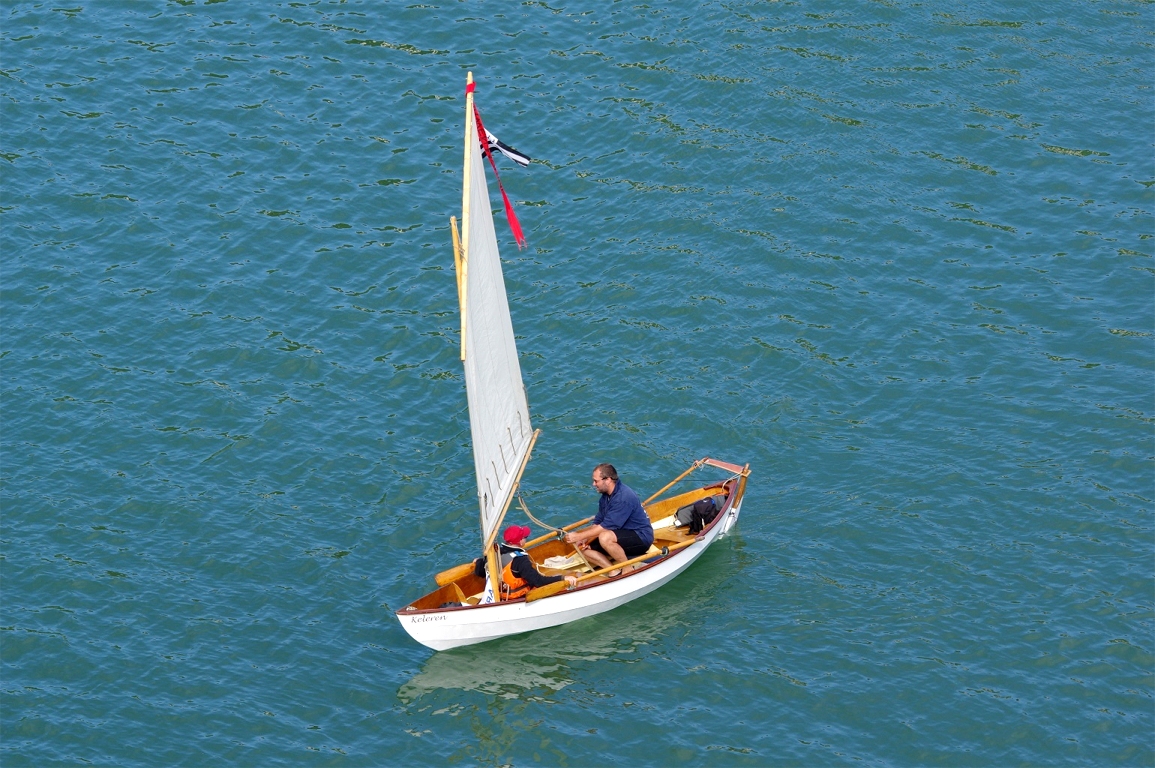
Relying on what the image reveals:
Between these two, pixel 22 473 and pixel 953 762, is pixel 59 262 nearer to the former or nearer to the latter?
pixel 22 473

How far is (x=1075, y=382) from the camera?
127 ft


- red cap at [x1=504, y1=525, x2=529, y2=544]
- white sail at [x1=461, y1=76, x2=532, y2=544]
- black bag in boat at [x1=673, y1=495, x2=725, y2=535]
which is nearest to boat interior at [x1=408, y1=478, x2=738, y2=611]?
black bag in boat at [x1=673, y1=495, x2=725, y2=535]

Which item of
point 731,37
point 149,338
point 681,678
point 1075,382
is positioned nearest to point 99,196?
point 149,338

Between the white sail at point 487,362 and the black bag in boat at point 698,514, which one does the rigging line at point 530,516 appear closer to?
the white sail at point 487,362

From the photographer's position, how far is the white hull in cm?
3130

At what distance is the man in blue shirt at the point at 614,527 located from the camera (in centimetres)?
3294

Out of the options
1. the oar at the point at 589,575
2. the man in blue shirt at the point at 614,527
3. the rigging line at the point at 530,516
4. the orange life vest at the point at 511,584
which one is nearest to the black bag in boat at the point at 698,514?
the oar at the point at 589,575

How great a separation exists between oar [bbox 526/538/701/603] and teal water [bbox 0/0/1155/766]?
3.78 feet

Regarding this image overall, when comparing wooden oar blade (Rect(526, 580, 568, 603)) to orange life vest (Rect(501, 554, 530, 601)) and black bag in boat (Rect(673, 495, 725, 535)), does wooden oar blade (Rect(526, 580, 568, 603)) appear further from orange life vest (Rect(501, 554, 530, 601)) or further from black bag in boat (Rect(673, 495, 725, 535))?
black bag in boat (Rect(673, 495, 725, 535))

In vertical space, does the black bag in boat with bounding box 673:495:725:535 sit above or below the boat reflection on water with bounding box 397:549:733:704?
above

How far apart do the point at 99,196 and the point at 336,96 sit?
8.57 meters

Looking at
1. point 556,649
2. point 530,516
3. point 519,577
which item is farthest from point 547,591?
point 530,516

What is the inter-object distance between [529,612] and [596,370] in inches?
377

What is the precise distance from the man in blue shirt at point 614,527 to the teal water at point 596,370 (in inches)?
55.6
